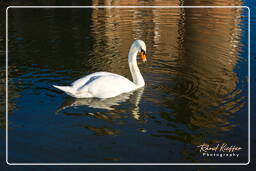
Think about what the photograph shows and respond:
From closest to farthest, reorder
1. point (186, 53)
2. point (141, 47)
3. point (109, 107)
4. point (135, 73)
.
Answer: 1. point (109, 107)
2. point (141, 47)
3. point (135, 73)
4. point (186, 53)

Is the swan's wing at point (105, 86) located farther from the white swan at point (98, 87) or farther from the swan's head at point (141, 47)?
the swan's head at point (141, 47)

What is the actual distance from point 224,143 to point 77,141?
11.3 ft

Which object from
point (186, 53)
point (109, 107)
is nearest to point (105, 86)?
point (109, 107)

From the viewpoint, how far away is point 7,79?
48.9 feet

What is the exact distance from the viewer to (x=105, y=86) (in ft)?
41.6

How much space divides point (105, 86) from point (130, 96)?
0.99 metres

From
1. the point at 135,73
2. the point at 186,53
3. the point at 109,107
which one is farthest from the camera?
the point at 186,53

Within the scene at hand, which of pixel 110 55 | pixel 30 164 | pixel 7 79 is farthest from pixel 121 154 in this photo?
pixel 110 55

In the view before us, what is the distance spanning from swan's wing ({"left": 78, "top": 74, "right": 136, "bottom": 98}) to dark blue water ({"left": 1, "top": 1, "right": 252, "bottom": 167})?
28cm

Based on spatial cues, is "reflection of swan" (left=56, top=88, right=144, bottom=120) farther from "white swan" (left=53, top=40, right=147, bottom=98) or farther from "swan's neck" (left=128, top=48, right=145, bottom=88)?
"swan's neck" (left=128, top=48, right=145, bottom=88)

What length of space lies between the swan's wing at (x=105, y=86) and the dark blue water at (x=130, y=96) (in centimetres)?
28

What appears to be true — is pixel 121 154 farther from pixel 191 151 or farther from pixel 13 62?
pixel 13 62

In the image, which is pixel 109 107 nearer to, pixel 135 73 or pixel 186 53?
pixel 135 73

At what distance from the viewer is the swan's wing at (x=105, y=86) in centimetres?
1258
